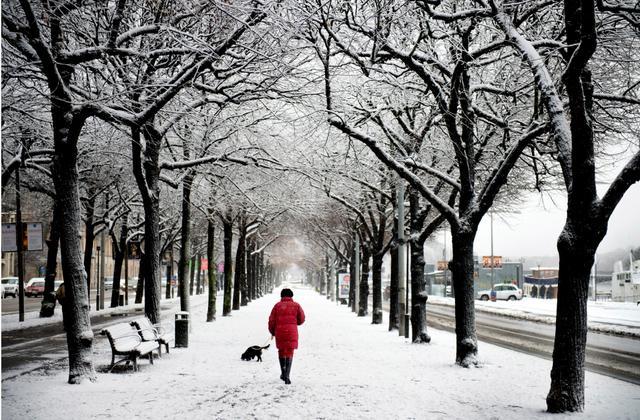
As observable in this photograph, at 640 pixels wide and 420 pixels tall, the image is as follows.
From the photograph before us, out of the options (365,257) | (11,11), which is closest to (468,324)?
(11,11)

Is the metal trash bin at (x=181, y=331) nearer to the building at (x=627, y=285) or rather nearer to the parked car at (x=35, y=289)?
the building at (x=627, y=285)

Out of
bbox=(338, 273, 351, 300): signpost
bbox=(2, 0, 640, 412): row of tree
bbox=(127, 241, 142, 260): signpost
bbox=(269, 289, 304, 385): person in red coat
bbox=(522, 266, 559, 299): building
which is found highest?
bbox=(2, 0, 640, 412): row of tree

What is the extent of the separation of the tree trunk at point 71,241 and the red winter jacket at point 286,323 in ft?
9.95

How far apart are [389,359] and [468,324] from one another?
2.23 meters

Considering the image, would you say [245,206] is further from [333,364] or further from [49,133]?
[333,364]

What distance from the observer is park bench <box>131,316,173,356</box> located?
485 inches

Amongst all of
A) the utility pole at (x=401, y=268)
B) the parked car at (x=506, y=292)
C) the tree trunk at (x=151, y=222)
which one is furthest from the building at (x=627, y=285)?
the tree trunk at (x=151, y=222)

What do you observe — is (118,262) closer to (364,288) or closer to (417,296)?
(364,288)

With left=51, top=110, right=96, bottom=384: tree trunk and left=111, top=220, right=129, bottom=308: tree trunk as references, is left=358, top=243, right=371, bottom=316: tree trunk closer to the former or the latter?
left=111, top=220, right=129, bottom=308: tree trunk

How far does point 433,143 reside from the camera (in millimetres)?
17109

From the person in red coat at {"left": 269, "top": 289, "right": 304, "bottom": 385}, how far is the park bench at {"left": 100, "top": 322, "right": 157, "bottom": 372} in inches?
102

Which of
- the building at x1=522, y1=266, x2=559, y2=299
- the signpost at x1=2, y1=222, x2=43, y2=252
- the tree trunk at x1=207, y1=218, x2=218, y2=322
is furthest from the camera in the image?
the building at x1=522, y1=266, x2=559, y2=299

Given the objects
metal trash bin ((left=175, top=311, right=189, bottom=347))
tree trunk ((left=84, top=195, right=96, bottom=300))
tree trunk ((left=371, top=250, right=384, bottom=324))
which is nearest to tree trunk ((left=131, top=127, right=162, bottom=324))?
metal trash bin ((left=175, top=311, right=189, bottom=347))

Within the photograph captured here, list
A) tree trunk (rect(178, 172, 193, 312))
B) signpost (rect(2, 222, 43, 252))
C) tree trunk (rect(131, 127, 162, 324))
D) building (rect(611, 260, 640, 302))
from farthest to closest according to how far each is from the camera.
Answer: building (rect(611, 260, 640, 302)) → signpost (rect(2, 222, 43, 252)) → tree trunk (rect(178, 172, 193, 312)) → tree trunk (rect(131, 127, 162, 324))
